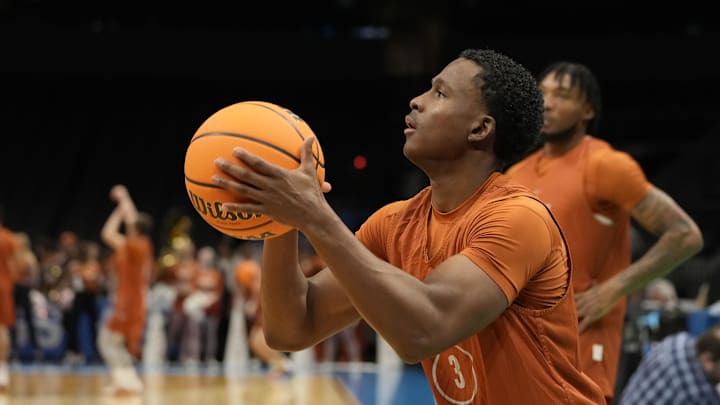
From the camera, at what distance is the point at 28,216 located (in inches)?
744

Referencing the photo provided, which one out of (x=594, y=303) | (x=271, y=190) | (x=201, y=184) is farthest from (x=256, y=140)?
(x=594, y=303)

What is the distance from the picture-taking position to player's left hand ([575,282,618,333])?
4172mm

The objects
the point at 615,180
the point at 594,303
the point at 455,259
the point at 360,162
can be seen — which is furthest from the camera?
the point at 360,162

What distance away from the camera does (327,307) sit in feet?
9.71

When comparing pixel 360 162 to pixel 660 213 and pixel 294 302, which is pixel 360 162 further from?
pixel 294 302

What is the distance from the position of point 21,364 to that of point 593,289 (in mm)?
11748

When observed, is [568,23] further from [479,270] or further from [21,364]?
[479,270]

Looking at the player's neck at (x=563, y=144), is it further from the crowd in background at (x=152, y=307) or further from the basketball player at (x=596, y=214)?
the crowd in background at (x=152, y=307)

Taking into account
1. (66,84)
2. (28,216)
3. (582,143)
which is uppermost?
(66,84)

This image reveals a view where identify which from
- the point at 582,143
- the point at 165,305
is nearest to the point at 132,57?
the point at 165,305

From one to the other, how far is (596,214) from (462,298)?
2.16 m

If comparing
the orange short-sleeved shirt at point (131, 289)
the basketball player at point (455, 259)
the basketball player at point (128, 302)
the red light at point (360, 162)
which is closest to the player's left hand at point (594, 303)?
the basketball player at point (455, 259)

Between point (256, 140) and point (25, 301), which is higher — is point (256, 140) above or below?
below

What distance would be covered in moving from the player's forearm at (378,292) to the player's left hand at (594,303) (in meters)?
2.04
